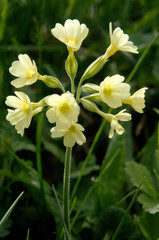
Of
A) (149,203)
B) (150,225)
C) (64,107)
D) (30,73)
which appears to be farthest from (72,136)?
(150,225)

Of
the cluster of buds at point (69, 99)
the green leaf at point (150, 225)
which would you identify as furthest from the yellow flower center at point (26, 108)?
the green leaf at point (150, 225)

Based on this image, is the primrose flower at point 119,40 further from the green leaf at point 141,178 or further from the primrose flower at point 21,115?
the green leaf at point 141,178

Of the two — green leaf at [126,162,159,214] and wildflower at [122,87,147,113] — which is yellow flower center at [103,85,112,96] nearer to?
wildflower at [122,87,147,113]

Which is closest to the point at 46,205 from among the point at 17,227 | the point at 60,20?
the point at 17,227

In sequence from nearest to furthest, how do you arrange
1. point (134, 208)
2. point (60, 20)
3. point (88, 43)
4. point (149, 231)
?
point (149, 231)
point (134, 208)
point (60, 20)
point (88, 43)

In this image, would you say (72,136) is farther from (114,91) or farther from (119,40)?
(119,40)

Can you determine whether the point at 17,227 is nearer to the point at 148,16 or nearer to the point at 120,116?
the point at 120,116

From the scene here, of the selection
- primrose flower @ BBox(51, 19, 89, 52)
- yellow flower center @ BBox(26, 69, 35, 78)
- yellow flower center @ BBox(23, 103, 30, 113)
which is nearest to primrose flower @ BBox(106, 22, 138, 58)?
primrose flower @ BBox(51, 19, 89, 52)
